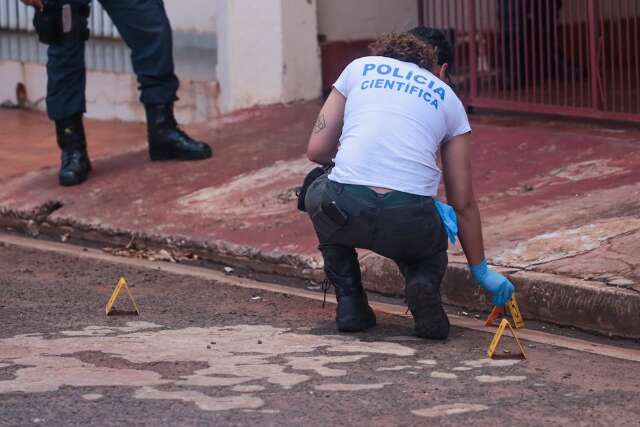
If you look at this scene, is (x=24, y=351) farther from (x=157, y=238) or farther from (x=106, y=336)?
(x=157, y=238)

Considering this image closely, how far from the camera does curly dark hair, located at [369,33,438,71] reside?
16.2 ft

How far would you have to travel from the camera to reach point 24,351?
15.4 ft

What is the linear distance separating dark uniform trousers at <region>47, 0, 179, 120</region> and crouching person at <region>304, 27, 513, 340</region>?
3.09 metres

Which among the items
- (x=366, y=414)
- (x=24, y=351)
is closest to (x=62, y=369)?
(x=24, y=351)

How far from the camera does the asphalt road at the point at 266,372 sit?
3922mm

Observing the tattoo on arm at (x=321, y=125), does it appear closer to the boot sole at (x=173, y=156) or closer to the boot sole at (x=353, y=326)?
the boot sole at (x=353, y=326)

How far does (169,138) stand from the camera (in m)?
8.06

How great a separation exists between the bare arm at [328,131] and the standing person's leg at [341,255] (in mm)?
118

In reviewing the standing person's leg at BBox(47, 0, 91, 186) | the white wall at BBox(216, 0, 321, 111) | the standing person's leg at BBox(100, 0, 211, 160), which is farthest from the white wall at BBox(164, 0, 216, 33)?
the standing person's leg at BBox(47, 0, 91, 186)

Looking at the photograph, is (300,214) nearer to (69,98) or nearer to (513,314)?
(69,98)

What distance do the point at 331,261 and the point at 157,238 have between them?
1.98 metres

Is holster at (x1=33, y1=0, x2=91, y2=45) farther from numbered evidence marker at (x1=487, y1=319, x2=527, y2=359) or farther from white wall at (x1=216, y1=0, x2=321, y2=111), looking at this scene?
numbered evidence marker at (x1=487, y1=319, x2=527, y2=359)

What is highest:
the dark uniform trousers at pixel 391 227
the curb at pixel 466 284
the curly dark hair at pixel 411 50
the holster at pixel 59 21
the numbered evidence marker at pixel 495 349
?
the curly dark hair at pixel 411 50

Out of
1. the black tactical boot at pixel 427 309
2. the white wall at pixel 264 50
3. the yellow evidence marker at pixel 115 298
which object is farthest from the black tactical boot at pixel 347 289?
the white wall at pixel 264 50
